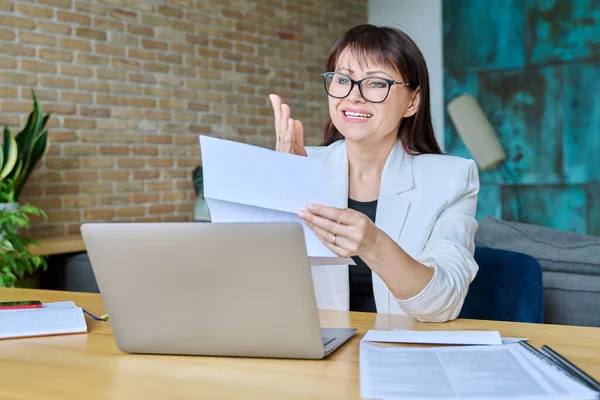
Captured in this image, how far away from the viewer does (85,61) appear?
175 inches

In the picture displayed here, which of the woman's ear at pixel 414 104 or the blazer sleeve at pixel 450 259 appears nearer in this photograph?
the blazer sleeve at pixel 450 259

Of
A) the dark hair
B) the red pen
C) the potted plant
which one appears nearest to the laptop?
the red pen

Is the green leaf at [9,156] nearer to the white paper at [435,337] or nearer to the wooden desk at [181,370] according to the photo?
the wooden desk at [181,370]

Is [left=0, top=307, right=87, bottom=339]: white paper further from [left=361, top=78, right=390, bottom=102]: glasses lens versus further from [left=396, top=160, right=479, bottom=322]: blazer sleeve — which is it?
[left=361, top=78, right=390, bottom=102]: glasses lens

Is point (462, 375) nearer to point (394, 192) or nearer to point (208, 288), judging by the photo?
point (208, 288)

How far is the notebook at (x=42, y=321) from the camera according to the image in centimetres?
148

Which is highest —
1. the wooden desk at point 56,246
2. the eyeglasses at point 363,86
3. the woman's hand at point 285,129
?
the eyeglasses at point 363,86

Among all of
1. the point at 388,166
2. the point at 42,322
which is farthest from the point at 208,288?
the point at 388,166

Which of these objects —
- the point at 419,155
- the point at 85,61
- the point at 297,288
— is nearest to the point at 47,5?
the point at 85,61

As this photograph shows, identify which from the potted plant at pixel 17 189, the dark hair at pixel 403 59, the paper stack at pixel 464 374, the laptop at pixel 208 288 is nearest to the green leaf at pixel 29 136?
the potted plant at pixel 17 189

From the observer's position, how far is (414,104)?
213cm

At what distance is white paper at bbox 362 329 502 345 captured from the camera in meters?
1.29

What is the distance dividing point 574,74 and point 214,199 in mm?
5172

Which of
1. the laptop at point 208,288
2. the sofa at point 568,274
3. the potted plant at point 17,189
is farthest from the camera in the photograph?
the potted plant at point 17,189
